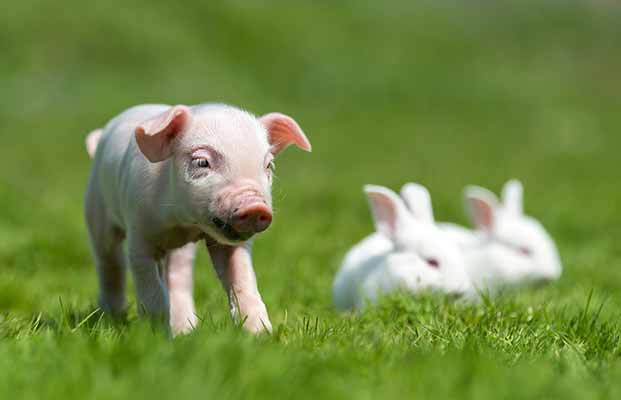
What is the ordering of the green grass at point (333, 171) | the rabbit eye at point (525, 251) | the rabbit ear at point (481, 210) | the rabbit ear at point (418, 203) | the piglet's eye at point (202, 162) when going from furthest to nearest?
1. the rabbit ear at point (481, 210)
2. the rabbit eye at point (525, 251)
3. the rabbit ear at point (418, 203)
4. the piglet's eye at point (202, 162)
5. the green grass at point (333, 171)

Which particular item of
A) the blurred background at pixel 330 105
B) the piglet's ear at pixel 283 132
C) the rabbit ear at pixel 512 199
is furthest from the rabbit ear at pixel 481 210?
the piglet's ear at pixel 283 132

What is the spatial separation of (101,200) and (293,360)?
1.94 m

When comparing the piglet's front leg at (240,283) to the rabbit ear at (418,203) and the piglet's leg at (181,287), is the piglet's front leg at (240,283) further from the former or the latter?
the rabbit ear at (418,203)

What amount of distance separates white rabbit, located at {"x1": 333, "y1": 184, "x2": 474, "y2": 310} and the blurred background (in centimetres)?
22

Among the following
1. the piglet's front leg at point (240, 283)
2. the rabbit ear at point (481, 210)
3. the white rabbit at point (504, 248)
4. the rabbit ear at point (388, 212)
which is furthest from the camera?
the rabbit ear at point (481, 210)

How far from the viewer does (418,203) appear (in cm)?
591

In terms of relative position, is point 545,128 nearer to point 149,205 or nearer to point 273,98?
point 273,98

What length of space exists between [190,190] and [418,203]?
9.11ft

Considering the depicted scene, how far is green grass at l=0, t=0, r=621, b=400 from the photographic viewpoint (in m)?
2.65

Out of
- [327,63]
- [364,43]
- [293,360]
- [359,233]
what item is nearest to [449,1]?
[364,43]

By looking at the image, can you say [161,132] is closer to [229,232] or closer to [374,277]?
[229,232]

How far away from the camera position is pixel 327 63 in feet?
78.1

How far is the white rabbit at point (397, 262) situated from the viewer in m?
5.21

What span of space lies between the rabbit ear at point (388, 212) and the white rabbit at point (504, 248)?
3.25 ft
